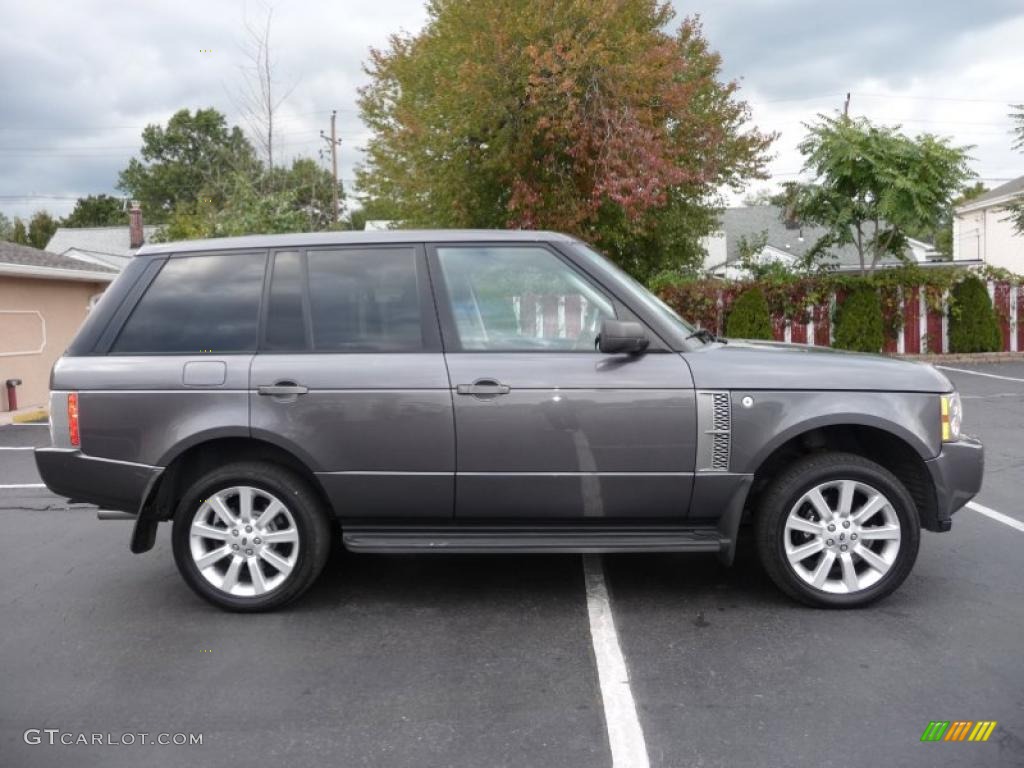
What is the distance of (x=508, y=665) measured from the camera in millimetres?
3943

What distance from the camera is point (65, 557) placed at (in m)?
5.84

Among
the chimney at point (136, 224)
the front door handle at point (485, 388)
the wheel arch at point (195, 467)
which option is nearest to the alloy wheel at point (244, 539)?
the wheel arch at point (195, 467)

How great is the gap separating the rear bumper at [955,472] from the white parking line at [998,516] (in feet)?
6.16

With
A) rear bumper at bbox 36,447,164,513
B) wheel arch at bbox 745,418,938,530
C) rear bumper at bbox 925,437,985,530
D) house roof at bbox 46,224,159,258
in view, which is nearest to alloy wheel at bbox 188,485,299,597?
rear bumper at bbox 36,447,164,513

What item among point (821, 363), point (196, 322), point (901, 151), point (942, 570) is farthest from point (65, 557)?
point (901, 151)

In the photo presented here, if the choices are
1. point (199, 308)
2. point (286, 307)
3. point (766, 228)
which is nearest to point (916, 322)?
point (286, 307)

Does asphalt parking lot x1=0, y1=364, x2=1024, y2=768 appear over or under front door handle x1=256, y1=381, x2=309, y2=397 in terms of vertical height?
under

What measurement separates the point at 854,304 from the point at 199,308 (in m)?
16.5

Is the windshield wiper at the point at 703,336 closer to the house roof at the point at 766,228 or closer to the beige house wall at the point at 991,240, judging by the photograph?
the beige house wall at the point at 991,240

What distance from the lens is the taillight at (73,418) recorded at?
14.9ft

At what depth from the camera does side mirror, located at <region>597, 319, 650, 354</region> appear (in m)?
4.27

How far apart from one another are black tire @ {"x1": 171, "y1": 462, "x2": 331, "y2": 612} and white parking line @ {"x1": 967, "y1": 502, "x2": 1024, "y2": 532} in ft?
14.9

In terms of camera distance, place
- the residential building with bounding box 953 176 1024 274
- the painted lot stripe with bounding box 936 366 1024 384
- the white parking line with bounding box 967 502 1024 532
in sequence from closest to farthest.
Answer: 1. the white parking line with bounding box 967 502 1024 532
2. the painted lot stripe with bounding box 936 366 1024 384
3. the residential building with bounding box 953 176 1024 274

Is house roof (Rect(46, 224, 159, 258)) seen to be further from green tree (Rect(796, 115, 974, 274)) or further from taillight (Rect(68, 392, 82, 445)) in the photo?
taillight (Rect(68, 392, 82, 445))
